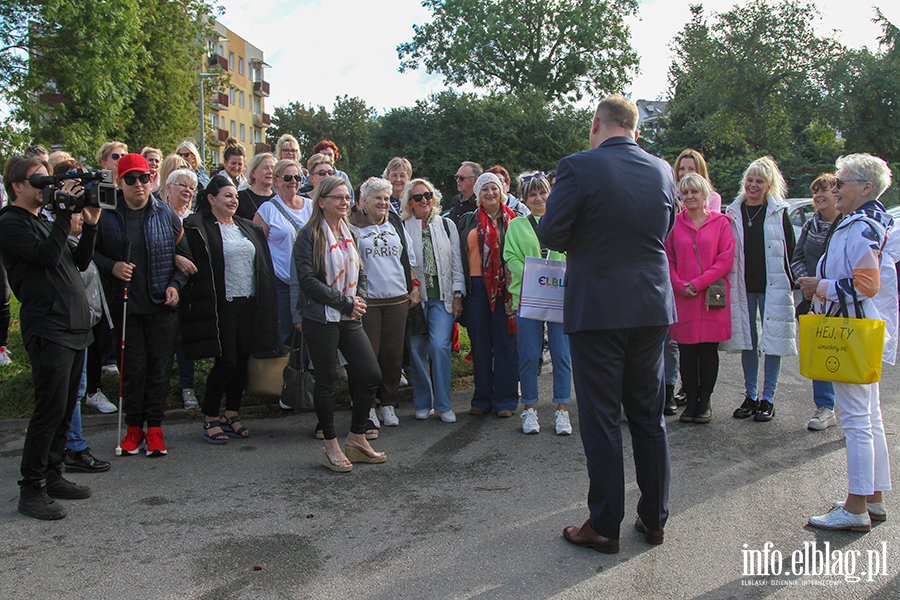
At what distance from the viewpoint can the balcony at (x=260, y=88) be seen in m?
76.6

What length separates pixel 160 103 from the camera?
29.1 metres

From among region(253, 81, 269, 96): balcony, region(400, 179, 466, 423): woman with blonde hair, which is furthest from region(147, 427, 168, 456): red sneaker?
region(253, 81, 269, 96): balcony

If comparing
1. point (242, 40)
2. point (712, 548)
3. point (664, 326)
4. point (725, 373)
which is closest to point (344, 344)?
point (664, 326)

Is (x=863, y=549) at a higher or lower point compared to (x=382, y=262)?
lower

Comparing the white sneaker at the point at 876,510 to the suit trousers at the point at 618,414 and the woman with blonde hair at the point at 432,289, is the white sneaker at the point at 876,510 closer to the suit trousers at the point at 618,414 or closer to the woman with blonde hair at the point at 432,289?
the suit trousers at the point at 618,414

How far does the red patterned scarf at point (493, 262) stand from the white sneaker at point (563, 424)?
89 cm

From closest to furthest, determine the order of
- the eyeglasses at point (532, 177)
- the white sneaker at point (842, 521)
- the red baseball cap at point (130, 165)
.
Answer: the white sneaker at point (842, 521)
the red baseball cap at point (130, 165)
the eyeglasses at point (532, 177)

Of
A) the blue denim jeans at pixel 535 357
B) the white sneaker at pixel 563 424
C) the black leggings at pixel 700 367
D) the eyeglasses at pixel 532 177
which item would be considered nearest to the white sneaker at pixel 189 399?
the blue denim jeans at pixel 535 357

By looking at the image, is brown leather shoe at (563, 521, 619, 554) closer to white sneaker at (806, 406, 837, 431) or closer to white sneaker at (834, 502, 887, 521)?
white sneaker at (834, 502, 887, 521)

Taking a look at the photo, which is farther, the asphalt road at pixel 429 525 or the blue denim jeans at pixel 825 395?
the blue denim jeans at pixel 825 395

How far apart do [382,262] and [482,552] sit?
2972mm

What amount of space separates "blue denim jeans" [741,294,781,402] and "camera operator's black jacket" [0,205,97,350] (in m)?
5.31

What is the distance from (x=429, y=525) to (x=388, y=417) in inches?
90.8

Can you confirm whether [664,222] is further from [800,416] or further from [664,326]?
[800,416]
